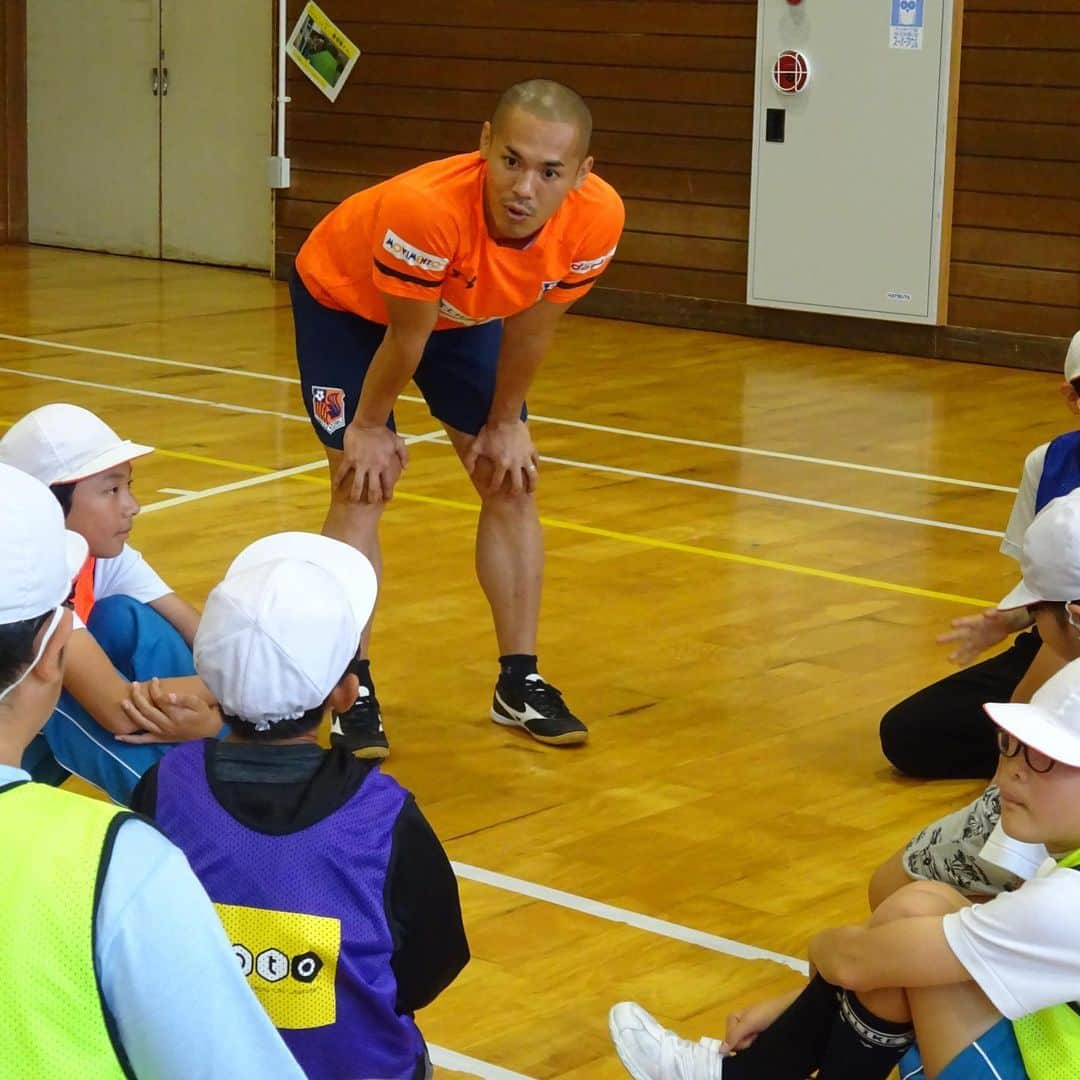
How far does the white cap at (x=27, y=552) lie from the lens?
1.30m

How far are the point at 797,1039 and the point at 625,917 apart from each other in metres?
0.73

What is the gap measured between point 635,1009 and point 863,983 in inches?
16.4

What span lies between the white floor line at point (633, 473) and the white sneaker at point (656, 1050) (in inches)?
128

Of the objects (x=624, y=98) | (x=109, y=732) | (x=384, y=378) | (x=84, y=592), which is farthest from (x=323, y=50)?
(x=109, y=732)

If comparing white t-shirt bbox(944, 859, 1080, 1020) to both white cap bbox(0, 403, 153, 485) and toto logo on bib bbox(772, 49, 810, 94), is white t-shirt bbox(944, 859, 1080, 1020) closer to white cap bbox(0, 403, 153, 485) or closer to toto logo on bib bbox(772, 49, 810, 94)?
white cap bbox(0, 403, 153, 485)

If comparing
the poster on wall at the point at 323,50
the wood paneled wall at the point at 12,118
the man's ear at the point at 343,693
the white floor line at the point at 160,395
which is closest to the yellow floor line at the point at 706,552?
the white floor line at the point at 160,395

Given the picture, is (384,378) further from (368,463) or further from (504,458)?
(504,458)

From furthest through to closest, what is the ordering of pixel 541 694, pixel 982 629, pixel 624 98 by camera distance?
pixel 624 98 < pixel 541 694 < pixel 982 629

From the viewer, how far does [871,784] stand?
11.4ft

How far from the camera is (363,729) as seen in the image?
3.56m

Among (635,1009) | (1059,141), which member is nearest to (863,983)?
(635,1009)

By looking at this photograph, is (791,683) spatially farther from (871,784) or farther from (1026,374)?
(1026,374)

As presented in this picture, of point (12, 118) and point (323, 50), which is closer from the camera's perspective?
point (323, 50)

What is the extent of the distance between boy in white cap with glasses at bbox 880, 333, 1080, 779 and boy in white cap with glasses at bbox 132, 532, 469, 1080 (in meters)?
1.57
